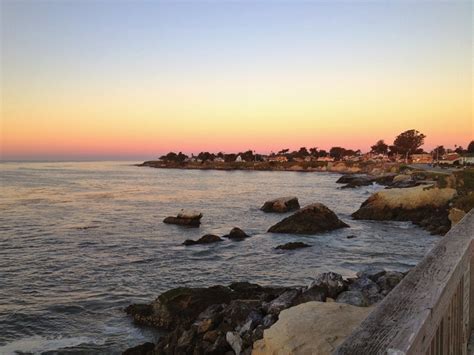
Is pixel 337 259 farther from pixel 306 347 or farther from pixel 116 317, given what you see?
pixel 306 347

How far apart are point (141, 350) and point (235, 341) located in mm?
2627

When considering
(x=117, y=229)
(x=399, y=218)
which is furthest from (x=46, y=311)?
(x=399, y=218)

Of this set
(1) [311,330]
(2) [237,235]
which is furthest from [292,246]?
(1) [311,330]

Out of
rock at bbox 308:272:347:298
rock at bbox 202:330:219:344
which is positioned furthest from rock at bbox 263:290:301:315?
rock at bbox 202:330:219:344

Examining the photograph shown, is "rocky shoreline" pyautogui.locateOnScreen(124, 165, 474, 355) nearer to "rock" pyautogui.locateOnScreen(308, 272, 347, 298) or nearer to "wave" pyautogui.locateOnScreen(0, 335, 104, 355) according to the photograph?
"rock" pyautogui.locateOnScreen(308, 272, 347, 298)

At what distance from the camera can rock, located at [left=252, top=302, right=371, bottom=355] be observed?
5.82 metres

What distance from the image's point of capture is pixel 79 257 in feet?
64.8

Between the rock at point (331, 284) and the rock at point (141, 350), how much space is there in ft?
12.5

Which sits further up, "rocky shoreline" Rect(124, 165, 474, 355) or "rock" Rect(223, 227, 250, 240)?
"rocky shoreline" Rect(124, 165, 474, 355)

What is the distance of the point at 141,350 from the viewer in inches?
371

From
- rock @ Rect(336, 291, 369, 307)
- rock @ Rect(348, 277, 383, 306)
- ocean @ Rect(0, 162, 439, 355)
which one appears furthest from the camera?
ocean @ Rect(0, 162, 439, 355)

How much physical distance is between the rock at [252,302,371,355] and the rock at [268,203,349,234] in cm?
1892

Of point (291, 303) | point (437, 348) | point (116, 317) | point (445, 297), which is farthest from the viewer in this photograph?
point (116, 317)

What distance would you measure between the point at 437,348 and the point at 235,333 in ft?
20.1
